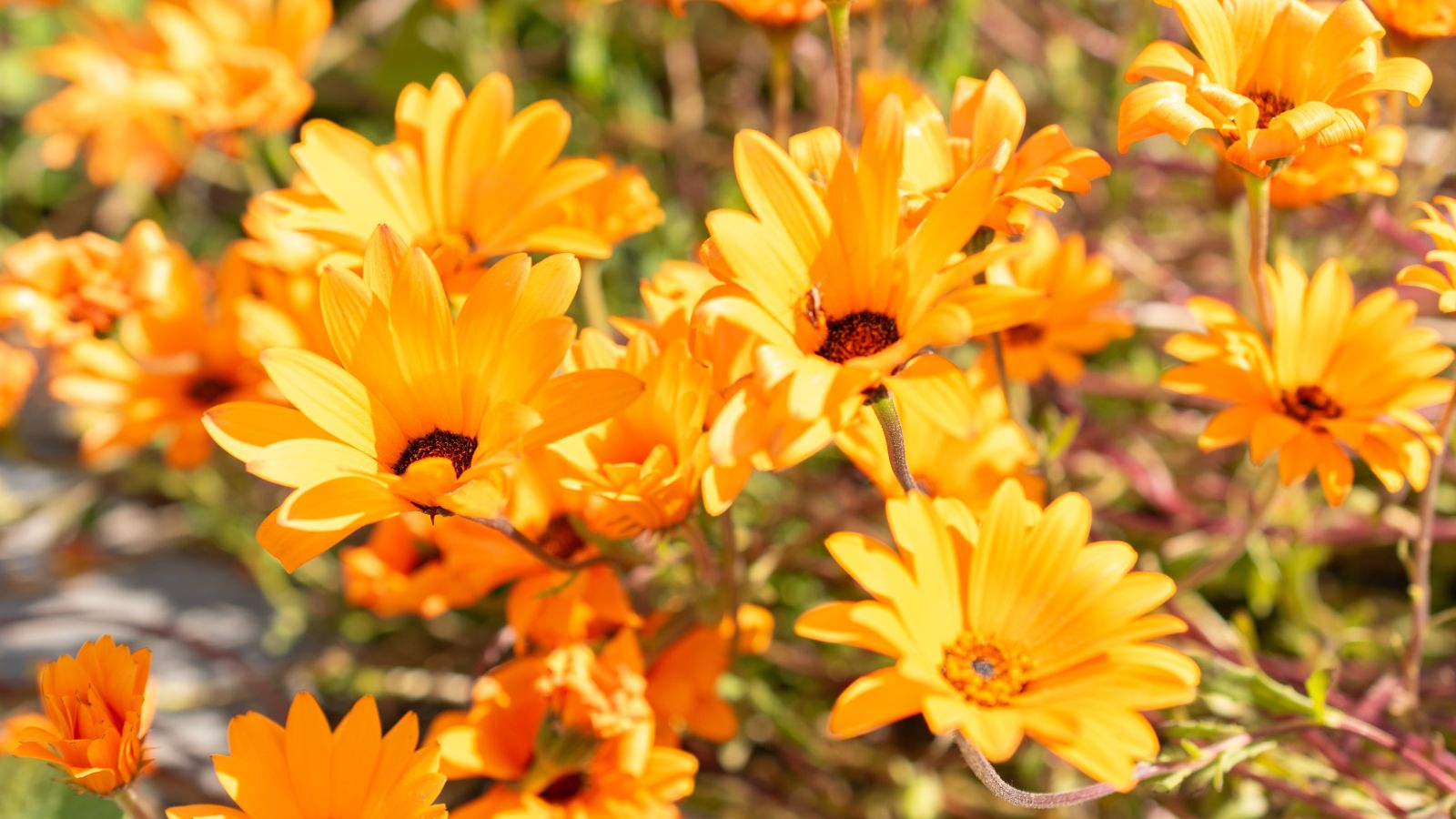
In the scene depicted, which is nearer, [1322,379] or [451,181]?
[1322,379]

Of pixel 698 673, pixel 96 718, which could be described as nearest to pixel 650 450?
pixel 698 673

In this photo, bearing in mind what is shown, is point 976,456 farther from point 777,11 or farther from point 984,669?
point 777,11

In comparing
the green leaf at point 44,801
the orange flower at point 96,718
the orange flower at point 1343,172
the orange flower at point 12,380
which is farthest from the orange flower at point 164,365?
the orange flower at point 1343,172

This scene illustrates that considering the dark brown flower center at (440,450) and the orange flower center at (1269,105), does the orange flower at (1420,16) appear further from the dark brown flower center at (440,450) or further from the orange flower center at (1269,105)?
the dark brown flower center at (440,450)

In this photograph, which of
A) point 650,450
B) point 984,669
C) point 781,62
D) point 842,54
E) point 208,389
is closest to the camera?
point 984,669

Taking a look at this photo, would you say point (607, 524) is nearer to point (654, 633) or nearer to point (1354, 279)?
point (654, 633)

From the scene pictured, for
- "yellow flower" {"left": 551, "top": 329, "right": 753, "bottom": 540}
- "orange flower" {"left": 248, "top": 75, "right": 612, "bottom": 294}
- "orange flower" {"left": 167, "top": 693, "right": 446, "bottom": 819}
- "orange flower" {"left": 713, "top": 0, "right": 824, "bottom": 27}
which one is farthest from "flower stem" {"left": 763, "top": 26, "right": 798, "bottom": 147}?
"orange flower" {"left": 167, "top": 693, "right": 446, "bottom": 819}
